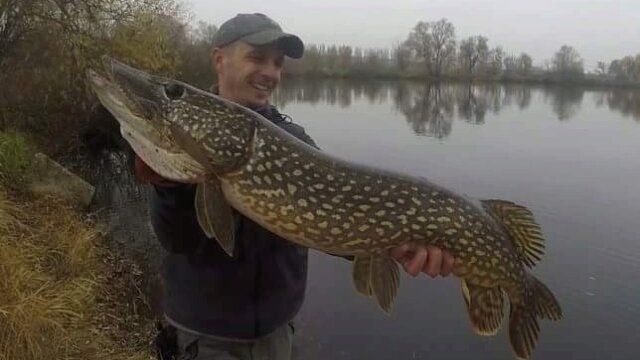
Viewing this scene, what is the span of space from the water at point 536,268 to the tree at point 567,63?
7173 cm

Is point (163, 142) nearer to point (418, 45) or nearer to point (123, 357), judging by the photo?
point (123, 357)

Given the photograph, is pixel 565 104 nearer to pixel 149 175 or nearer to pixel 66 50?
pixel 66 50

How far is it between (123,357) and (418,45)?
89.2 metres

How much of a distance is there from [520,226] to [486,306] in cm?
45

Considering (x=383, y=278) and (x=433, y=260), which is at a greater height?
(x=433, y=260)

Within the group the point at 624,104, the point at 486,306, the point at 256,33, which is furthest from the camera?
the point at 624,104

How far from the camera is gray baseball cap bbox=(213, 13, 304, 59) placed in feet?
9.06

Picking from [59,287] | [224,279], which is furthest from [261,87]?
[59,287]

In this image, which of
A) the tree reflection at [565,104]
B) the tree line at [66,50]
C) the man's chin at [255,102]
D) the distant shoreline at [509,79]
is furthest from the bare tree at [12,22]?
the distant shoreline at [509,79]

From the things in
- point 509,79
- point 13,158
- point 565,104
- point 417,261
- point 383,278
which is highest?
point 509,79

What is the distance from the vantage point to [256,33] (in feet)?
9.06

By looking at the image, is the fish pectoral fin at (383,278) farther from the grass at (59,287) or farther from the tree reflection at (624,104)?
the tree reflection at (624,104)

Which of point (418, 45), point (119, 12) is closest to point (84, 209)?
point (119, 12)

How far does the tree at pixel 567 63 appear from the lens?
87912 mm
